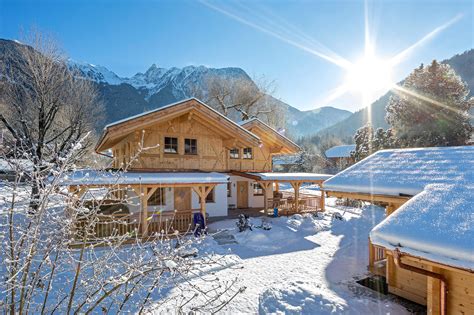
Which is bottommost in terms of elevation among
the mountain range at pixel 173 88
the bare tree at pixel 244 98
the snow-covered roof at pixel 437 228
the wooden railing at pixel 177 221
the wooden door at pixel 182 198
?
the wooden railing at pixel 177 221

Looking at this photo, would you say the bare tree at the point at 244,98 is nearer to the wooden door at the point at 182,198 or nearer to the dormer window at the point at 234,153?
the dormer window at the point at 234,153

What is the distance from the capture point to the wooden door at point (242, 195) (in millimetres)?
17703

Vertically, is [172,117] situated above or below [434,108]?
below

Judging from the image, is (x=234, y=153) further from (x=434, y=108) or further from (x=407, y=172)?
(x=434, y=108)

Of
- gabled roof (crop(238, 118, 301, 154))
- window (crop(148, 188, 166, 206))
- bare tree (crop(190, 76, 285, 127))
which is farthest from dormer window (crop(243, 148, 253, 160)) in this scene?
bare tree (crop(190, 76, 285, 127))

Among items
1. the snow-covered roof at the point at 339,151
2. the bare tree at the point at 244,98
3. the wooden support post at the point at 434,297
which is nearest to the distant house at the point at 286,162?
the snow-covered roof at the point at 339,151

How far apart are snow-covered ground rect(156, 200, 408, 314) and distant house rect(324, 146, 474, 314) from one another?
147cm

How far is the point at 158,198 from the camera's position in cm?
1346

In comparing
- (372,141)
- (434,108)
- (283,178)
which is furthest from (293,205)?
(434,108)

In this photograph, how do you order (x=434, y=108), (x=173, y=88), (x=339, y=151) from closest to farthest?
(x=434, y=108) → (x=339, y=151) → (x=173, y=88)

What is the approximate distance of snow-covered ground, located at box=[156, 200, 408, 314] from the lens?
600 cm

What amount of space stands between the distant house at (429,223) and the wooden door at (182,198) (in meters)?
8.73

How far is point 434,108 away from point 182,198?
17.9 metres

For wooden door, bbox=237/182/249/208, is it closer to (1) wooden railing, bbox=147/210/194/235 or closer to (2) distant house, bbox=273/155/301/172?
(1) wooden railing, bbox=147/210/194/235
